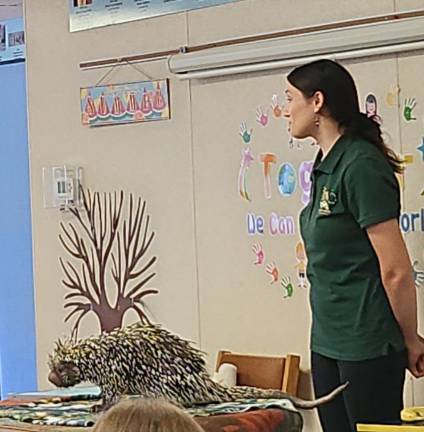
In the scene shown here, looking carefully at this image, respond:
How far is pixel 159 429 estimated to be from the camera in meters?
1.37

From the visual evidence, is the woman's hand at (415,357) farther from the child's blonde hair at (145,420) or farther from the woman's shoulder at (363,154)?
the child's blonde hair at (145,420)

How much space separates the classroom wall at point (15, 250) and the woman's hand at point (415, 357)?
3037 millimetres

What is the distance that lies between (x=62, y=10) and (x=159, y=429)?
2.48 metres

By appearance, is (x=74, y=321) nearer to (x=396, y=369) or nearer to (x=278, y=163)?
(x=278, y=163)

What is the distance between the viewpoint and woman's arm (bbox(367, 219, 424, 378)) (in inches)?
91.0

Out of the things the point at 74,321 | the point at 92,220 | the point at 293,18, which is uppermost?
the point at 293,18

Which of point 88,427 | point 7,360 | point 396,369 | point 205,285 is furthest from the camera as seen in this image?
point 7,360

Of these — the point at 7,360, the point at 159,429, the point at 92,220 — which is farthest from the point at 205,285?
the point at 7,360

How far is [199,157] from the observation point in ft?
10.7

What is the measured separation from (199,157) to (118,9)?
58cm

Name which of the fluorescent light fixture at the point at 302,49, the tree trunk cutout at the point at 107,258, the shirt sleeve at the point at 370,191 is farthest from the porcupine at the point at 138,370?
the tree trunk cutout at the point at 107,258

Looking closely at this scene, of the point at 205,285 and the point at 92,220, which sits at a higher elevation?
the point at 92,220

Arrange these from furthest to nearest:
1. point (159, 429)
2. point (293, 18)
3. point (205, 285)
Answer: point (205, 285) < point (293, 18) < point (159, 429)

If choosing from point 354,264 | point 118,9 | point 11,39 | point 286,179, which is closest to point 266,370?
point 286,179
